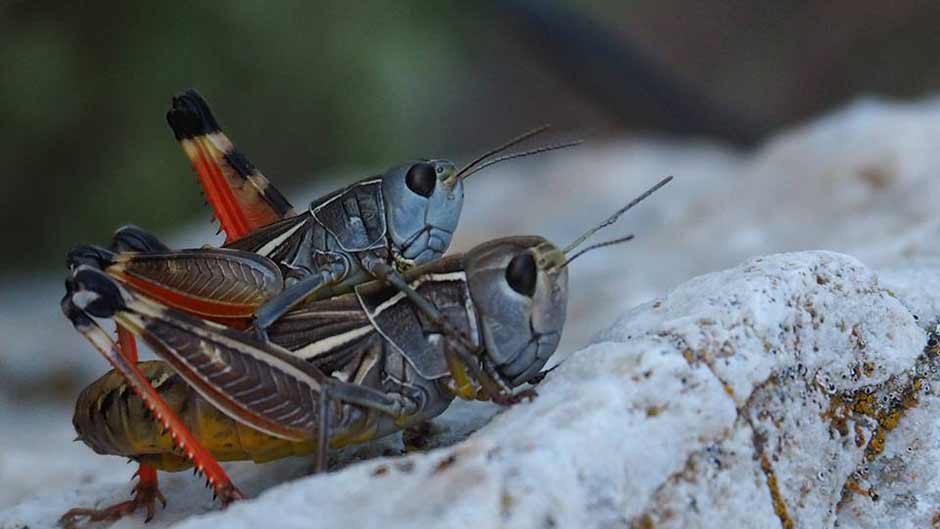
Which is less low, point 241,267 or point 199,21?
point 199,21

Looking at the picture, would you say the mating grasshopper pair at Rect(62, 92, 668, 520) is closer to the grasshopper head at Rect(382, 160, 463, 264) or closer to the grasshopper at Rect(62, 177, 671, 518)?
the grasshopper at Rect(62, 177, 671, 518)

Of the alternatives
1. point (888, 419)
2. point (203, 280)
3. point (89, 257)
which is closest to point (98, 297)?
point (89, 257)

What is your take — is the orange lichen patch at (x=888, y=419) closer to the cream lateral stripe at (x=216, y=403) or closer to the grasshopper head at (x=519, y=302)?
the grasshopper head at (x=519, y=302)

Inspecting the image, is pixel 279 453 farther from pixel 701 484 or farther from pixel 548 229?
pixel 548 229

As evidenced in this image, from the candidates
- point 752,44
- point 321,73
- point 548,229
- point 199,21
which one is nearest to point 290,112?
point 321,73

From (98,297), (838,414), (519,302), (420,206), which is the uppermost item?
(98,297)

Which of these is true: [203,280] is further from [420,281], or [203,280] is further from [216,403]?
[420,281]

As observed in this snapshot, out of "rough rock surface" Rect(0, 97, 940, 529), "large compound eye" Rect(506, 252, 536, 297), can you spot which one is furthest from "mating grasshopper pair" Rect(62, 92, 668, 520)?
"rough rock surface" Rect(0, 97, 940, 529)
